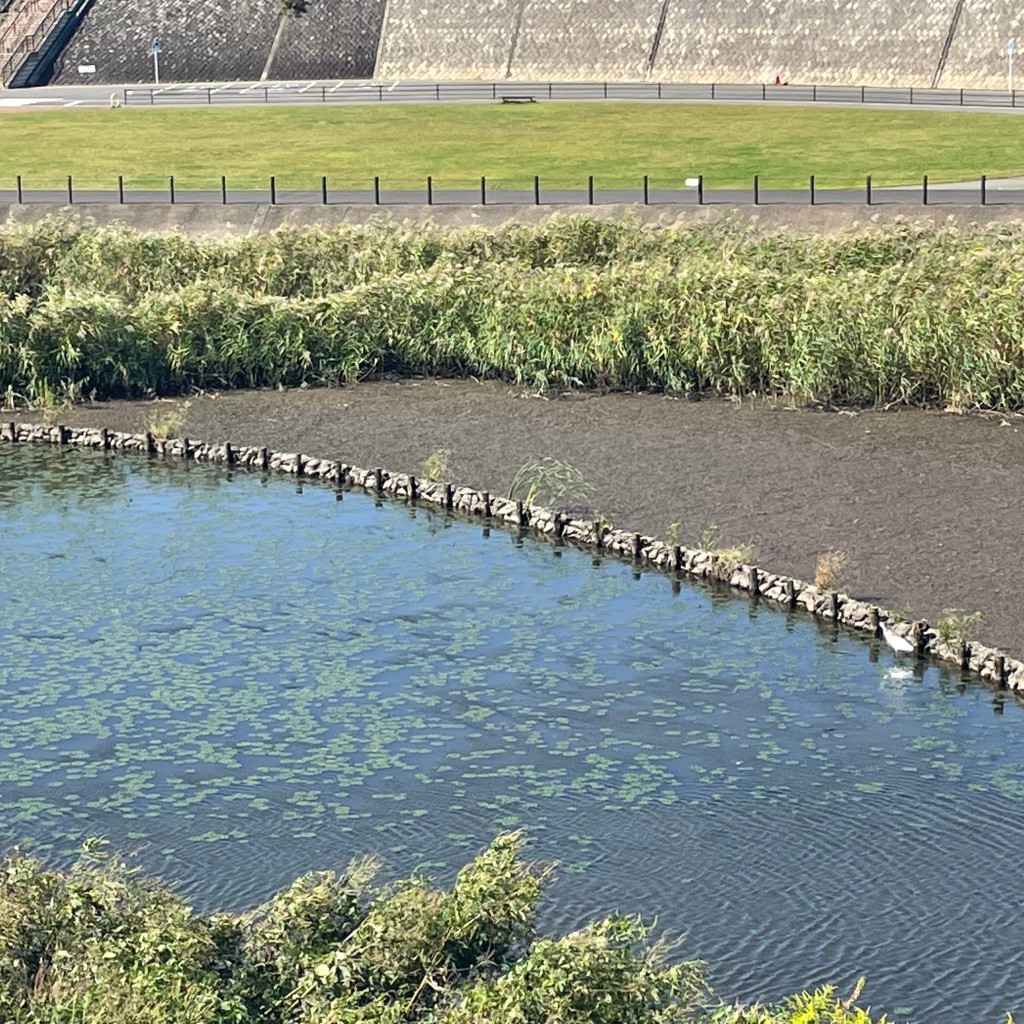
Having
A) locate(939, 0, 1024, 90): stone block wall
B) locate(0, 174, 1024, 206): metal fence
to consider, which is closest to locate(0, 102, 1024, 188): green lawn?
locate(0, 174, 1024, 206): metal fence

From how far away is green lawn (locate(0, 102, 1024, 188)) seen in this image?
69.4m

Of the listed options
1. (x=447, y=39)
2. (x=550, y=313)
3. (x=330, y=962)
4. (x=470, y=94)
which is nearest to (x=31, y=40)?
(x=447, y=39)

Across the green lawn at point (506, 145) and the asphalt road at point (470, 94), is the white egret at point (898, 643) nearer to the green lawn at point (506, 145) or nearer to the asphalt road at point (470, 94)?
the green lawn at point (506, 145)

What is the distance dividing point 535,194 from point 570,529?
30161 millimetres

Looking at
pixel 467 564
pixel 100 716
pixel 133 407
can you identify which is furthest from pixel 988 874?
pixel 133 407

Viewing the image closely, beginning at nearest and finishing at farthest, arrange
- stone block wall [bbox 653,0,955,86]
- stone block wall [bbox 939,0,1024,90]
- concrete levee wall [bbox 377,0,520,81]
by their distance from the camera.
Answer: stone block wall [bbox 939,0,1024,90], stone block wall [bbox 653,0,955,86], concrete levee wall [bbox 377,0,520,81]

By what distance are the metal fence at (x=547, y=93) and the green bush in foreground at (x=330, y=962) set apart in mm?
77839

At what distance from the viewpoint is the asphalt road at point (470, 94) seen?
92.3 meters

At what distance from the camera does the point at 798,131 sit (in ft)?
264

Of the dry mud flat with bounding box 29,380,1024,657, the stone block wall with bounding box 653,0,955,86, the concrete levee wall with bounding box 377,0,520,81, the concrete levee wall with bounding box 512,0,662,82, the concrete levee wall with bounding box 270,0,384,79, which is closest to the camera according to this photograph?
the dry mud flat with bounding box 29,380,1024,657

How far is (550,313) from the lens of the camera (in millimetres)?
43719

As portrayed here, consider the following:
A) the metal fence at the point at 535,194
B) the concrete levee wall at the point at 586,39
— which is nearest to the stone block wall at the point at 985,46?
the concrete levee wall at the point at 586,39

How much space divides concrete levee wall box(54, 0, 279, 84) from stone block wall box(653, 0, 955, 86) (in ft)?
75.1

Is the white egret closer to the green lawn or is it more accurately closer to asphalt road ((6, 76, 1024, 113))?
A: the green lawn
